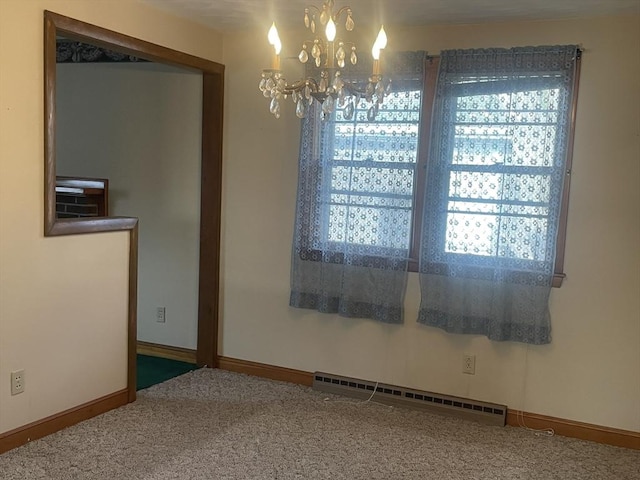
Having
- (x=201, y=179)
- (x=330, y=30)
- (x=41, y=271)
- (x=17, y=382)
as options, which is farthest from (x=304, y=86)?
(x=201, y=179)

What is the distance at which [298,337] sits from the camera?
4.17 metres

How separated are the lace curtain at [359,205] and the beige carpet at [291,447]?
2.24 feet

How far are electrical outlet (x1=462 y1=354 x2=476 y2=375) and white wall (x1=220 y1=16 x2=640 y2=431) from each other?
28 millimetres

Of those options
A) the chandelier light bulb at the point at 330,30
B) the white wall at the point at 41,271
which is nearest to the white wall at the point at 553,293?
the white wall at the point at 41,271

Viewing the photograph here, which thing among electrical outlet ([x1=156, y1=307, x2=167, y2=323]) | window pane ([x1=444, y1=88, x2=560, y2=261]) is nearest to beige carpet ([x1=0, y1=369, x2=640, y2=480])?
electrical outlet ([x1=156, y1=307, x2=167, y2=323])

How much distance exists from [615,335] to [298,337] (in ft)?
6.30

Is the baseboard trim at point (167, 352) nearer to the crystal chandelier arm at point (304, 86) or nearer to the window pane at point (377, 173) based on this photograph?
the window pane at point (377, 173)

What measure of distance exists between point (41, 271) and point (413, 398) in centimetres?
223

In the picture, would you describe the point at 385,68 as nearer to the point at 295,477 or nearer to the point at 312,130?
the point at 312,130

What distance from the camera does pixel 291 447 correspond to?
10.4 feet

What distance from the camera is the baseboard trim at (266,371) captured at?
416 cm

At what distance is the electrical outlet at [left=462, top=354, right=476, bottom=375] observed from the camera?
370 cm

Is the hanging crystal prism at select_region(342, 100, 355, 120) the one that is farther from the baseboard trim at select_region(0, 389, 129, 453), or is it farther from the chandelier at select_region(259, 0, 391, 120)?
the baseboard trim at select_region(0, 389, 129, 453)

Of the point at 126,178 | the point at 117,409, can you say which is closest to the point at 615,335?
the point at 117,409
